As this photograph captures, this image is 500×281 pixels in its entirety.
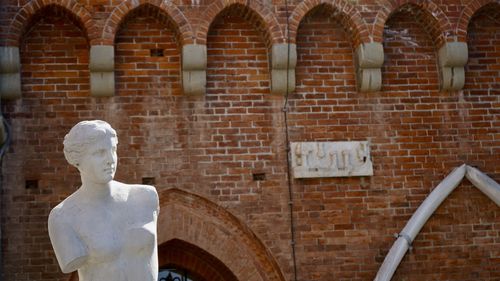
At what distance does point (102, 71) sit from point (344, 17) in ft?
8.58

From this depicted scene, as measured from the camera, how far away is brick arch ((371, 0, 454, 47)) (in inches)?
345

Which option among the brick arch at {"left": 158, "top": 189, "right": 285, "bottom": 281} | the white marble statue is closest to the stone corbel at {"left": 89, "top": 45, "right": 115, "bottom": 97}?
the brick arch at {"left": 158, "top": 189, "right": 285, "bottom": 281}

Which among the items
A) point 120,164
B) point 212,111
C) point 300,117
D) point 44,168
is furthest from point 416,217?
point 44,168

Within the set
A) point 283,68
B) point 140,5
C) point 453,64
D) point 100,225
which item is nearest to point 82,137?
point 100,225

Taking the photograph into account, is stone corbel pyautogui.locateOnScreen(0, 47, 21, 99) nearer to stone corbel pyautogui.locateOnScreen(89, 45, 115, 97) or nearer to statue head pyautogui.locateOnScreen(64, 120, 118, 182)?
stone corbel pyautogui.locateOnScreen(89, 45, 115, 97)

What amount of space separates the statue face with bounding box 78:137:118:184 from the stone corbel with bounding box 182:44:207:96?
440 centimetres

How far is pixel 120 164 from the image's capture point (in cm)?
827

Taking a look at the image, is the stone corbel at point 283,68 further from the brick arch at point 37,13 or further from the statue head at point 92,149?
the statue head at point 92,149

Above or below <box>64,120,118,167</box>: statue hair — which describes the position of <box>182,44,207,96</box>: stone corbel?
above

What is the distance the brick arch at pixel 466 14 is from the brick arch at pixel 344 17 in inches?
40.7

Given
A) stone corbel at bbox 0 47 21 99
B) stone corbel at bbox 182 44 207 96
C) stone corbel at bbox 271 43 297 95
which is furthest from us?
stone corbel at bbox 271 43 297 95

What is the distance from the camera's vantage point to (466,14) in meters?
8.94

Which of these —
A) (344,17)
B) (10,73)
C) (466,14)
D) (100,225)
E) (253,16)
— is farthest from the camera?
(466,14)

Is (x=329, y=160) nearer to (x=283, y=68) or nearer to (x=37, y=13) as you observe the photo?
(x=283, y=68)
